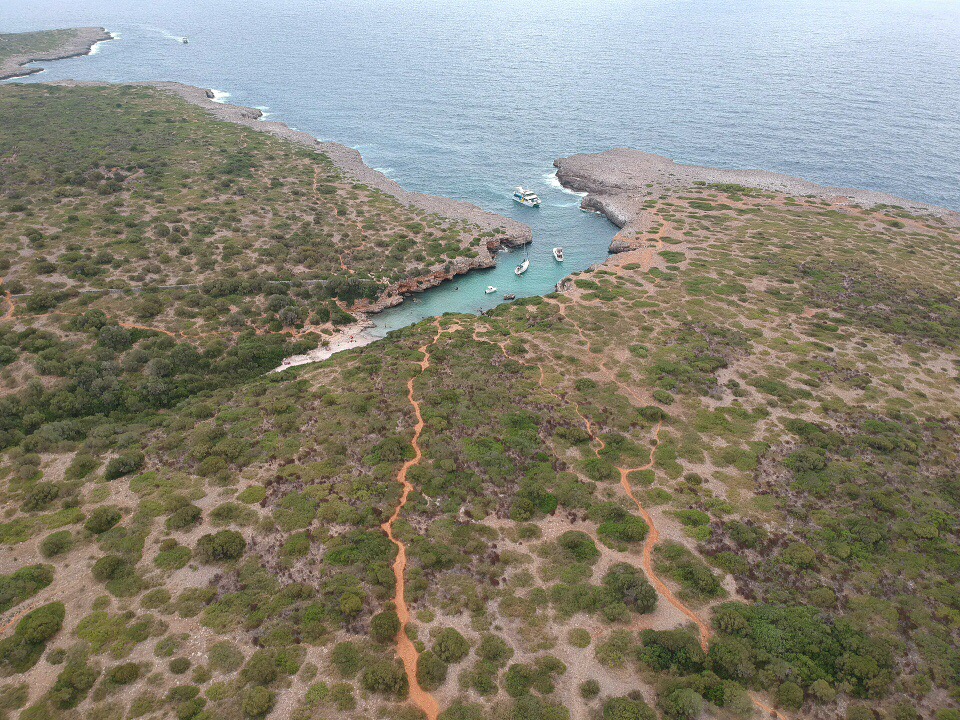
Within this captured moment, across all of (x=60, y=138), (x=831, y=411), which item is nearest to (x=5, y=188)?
(x=60, y=138)

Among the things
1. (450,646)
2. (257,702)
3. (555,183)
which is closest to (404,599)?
(450,646)

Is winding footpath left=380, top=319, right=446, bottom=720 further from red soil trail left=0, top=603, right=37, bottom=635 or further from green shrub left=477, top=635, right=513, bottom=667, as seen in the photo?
red soil trail left=0, top=603, right=37, bottom=635

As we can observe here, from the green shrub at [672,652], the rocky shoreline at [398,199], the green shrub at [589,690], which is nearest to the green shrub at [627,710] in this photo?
the green shrub at [589,690]

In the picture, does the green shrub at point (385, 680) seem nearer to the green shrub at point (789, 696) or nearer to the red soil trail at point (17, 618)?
the red soil trail at point (17, 618)

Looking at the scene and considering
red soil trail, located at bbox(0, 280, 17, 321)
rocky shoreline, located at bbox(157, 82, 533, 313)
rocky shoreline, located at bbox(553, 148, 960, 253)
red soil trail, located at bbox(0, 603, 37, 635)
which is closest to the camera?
red soil trail, located at bbox(0, 603, 37, 635)

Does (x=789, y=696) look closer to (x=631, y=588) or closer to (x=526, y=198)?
(x=631, y=588)

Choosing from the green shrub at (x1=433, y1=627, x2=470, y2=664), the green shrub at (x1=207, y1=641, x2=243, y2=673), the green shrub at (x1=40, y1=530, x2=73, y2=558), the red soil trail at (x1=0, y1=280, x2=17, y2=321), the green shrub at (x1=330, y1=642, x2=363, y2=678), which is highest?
the red soil trail at (x1=0, y1=280, x2=17, y2=321)

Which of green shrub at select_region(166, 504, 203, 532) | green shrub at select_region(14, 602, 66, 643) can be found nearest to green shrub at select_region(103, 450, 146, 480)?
green shrub at select_region(166, 504, 203, 532)
